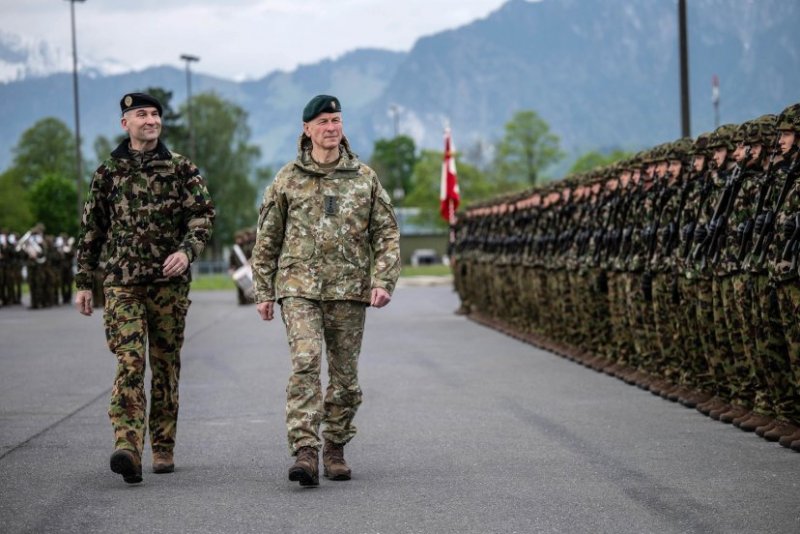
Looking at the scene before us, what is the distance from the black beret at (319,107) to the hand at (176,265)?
1037mm

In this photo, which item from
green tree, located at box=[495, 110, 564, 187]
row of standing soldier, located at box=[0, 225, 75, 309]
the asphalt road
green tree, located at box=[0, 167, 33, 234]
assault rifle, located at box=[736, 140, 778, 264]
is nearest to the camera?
the asphalt road

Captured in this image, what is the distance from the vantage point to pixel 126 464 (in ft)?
25.5

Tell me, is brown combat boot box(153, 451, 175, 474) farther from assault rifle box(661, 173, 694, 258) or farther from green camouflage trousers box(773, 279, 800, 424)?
assault rifle box(661, 173, 694, 258)

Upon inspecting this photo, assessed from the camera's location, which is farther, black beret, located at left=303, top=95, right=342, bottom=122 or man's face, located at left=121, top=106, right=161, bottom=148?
man's face, located at left=121, top=106, right=161, bottom=148

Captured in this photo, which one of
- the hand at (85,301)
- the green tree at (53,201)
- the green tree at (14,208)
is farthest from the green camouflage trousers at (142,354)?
the green tree at (53,201)

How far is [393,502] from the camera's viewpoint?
23.8 feet

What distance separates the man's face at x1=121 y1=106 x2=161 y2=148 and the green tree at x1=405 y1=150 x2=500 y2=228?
118623 millimetres

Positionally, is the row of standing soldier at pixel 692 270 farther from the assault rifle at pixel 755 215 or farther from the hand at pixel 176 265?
the hand at pixel 176 265

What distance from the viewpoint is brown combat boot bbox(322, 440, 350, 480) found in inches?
315

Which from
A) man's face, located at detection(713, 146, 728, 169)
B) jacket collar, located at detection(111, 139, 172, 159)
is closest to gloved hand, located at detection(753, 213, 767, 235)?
man's face, located at detection(713, 146, 728, 169)

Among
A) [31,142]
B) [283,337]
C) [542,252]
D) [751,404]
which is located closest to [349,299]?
[751,404]

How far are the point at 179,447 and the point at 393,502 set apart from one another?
2.64 meters

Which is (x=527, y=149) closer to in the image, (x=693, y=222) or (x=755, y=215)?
(x=693, y=222)

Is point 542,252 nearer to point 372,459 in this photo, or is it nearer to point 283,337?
point 283,337
